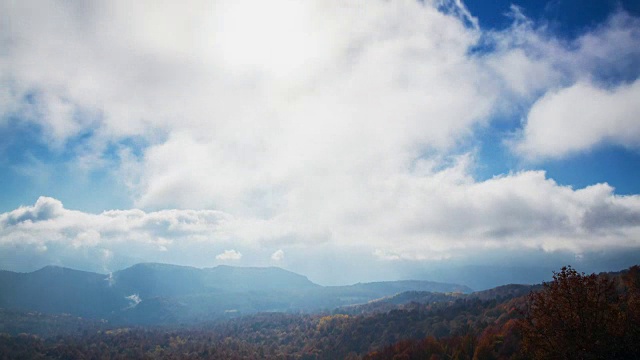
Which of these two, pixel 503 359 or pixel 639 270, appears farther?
pixel 639 270

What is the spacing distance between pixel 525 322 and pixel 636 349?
8246 mm

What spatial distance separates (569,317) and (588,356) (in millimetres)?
A: 3064

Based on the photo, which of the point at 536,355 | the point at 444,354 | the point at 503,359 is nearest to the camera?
the point at 536,355

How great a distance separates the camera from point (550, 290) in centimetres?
3105

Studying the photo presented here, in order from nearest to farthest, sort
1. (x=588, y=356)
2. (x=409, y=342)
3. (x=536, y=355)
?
(x=588, y=356), (x=536, y=355), (x=409, y=342)

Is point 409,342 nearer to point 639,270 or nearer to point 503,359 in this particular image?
point 503,359

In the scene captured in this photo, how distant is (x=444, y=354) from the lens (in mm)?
135750

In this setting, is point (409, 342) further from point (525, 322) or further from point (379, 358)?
point (525, 322)

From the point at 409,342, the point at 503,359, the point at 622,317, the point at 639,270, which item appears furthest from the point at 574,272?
the point at 409,342

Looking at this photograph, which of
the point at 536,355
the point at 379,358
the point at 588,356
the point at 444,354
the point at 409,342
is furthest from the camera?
the point at 409,342

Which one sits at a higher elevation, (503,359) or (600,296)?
(600,296)

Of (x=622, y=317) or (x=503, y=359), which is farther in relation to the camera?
(x=503, y=359)

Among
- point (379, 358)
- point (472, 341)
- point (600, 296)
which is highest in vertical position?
point (600, 296)

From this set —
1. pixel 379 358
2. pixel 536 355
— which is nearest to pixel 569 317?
pixel 536 355
